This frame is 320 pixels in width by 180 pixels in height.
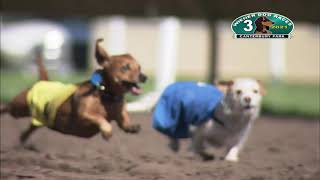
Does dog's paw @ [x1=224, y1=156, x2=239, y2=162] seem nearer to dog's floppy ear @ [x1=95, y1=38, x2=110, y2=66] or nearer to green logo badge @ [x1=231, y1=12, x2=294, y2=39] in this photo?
dog's floppy ear @ [x1=95, y1=38, x2=110, y2=66]

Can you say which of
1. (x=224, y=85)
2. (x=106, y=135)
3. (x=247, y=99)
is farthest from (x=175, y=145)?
(x=106, y=135)

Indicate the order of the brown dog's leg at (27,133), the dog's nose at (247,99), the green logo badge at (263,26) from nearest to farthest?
the green logo badge at (263,26) < the brown dog's leg at (27,133) < the dog's nose at (247,99)

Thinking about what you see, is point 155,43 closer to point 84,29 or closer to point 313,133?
point 84,29

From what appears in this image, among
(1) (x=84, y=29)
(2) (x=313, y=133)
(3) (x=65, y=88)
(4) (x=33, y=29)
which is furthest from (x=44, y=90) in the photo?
(1) (x=84, y=29)

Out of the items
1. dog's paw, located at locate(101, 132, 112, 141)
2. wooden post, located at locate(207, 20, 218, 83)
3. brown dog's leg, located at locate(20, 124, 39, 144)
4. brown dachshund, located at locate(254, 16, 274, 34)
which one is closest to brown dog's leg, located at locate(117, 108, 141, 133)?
dog's paw, located at locate(101, 132, 112, 141)

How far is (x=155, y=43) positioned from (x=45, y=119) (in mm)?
19825

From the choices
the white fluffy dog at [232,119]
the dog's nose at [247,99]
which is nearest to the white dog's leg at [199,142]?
the white fluffy dog at [232,119]

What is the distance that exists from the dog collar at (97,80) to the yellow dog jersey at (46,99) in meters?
→ 0.18

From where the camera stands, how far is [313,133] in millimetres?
9141

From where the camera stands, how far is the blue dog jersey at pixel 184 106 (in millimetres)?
5801

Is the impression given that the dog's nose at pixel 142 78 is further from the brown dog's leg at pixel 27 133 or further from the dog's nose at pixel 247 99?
the dog's nose at pixel 247 99

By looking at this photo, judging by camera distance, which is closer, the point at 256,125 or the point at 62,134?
the point at 62,134

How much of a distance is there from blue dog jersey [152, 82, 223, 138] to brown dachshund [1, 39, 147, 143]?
0.99 m

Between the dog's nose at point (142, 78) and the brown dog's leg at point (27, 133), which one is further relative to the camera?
the brown dog's leg at point (27, 133)
